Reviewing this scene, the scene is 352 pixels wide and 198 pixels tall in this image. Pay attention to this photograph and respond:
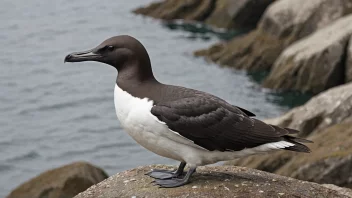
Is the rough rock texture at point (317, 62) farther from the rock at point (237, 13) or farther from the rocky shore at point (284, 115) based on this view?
the rock at point (237, 13)

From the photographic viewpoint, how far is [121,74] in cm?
970

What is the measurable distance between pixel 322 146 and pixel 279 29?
59.9ft

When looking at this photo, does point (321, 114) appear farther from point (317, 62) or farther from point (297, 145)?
point (317, 62)

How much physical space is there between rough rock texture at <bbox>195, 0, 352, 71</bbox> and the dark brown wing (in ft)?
74.4

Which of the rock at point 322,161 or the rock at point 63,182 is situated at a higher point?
the rock at point 322,161

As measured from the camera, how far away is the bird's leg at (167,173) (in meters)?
10.0

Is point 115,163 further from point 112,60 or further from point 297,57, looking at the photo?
point 112,60

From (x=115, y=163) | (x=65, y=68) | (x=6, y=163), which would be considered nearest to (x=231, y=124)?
(x=115, y=163)

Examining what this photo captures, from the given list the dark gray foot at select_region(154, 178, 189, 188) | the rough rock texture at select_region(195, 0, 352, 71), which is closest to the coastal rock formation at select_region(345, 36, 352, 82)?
the rough rock texture at select_region(195, 0, 352, 71)

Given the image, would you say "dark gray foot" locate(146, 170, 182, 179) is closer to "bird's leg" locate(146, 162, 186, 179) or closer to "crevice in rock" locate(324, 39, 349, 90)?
"bird's leg" locate(146, 162, 186, 179)

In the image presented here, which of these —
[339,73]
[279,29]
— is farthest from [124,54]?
[279,29]

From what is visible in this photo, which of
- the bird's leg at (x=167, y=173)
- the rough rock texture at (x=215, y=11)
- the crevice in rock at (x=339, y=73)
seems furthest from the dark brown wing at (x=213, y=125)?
the rough rock texture at (x=215, y=11)

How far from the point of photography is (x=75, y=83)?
35.8m

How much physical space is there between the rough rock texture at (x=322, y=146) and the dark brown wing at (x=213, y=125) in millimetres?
4409
